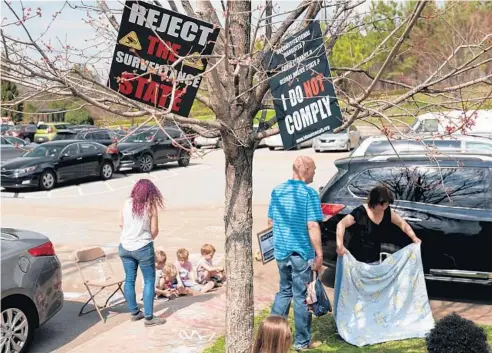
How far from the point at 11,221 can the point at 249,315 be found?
9.59 m

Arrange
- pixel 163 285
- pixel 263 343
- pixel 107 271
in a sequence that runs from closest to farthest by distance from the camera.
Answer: pixel 263 343 < pixel 163 285 < pixel 107 271

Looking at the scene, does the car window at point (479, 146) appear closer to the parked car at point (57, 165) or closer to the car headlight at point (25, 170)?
the parked car at point (57, 165)

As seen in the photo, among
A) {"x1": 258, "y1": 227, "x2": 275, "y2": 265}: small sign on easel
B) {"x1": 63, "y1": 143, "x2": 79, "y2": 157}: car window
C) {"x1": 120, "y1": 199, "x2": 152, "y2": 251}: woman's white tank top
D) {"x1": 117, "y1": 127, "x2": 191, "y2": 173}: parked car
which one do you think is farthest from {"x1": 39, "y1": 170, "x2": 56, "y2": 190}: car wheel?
{"x1": 258, "y1": 227, "x2": 275, "y2": 265}: small sign on easel

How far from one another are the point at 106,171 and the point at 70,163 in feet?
5.34

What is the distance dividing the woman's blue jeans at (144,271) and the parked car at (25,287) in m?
0.71

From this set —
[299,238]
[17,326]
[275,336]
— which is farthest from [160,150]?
[275,336]

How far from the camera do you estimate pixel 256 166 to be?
76.2ft

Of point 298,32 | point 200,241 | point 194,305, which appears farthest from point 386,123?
point 200,241

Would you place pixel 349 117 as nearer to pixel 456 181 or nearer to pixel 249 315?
pixel 249 315

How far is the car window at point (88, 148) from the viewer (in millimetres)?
19797

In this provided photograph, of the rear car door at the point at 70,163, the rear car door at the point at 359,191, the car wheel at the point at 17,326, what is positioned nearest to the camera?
the car wheel at the point at 17,326

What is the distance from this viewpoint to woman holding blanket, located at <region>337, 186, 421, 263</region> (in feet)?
19.6

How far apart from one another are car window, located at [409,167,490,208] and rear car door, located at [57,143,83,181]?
13.6 m

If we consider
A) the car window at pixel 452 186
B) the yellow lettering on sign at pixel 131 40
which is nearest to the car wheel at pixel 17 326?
the yellow lettering on sign at pixel 131 40
